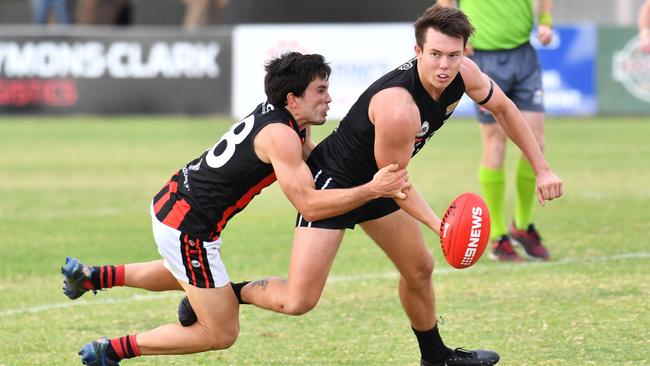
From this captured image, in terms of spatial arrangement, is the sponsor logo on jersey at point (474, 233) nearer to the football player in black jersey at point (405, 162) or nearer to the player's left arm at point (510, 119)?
the football player in black jersey at point (405, 162)

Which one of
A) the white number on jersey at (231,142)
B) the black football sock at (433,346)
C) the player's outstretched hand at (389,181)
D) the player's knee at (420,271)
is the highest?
the white number on jersey at (231,142)

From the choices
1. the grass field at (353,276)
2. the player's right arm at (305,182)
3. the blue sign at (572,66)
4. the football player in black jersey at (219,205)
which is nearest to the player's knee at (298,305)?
the football player in black jersey at (219,205)

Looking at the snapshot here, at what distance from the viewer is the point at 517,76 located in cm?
965

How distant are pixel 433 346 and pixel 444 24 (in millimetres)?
1697

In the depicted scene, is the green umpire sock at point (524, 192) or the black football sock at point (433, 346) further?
the green umpire sock at point (524, 192)

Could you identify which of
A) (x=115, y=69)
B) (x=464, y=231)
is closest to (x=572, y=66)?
(x=115, y=69)

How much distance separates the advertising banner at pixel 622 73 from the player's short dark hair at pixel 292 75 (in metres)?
15.3

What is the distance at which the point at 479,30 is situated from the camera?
9.80 meters

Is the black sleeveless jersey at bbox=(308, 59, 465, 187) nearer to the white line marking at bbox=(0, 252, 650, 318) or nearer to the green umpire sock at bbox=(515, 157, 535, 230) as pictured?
the white line marking at bbox=(0, 252, 650, 318)

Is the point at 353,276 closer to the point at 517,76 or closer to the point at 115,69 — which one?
the point at 517,76

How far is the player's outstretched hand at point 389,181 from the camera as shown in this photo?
5.91 metres

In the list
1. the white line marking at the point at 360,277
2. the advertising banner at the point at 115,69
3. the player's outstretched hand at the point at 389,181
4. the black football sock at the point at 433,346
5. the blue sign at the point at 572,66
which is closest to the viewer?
the player's outstretched hand at the point at 389,181

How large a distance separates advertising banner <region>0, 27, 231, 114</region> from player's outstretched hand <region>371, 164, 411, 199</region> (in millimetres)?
16278

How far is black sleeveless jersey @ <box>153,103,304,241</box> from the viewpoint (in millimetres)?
6141
